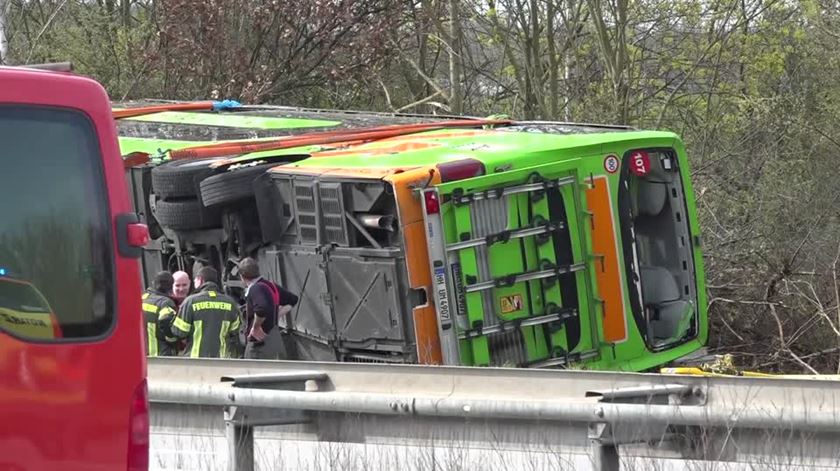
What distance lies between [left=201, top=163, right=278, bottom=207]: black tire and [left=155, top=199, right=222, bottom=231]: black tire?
0.82ft

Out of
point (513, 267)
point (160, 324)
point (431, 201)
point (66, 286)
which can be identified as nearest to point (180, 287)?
point (160, 324)

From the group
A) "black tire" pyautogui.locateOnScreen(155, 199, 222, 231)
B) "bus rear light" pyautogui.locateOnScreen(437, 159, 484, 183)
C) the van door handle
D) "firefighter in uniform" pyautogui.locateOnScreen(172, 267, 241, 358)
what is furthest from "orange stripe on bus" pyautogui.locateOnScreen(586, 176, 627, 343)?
the van door handle

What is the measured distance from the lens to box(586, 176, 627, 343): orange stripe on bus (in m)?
10.1

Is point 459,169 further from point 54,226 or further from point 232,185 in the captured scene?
point 54,226

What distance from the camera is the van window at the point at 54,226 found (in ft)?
13.4

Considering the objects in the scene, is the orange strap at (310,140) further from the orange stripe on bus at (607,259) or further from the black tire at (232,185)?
the orange stripe on bus at (607,259)

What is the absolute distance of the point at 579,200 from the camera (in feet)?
32.9

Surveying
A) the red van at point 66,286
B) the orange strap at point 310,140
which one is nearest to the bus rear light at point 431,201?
the orange strap at point 310,140

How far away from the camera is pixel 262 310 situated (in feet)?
32.4

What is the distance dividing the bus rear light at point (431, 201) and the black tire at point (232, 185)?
5.14ft

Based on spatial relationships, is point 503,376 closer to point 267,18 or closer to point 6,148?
point 6,148

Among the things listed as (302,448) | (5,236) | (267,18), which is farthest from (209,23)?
(5,236)

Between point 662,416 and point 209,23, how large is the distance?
636 inches

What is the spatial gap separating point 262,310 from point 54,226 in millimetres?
5716
